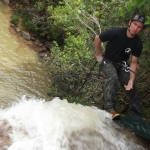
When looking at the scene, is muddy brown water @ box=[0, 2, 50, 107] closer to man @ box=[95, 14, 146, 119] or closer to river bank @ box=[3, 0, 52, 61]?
river bank @ box=[3, 0, 52, 61]

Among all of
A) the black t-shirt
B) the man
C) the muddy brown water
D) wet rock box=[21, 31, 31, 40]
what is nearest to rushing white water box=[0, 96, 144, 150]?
the man

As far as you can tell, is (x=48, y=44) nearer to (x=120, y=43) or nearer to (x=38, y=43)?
(x=38, y=43)

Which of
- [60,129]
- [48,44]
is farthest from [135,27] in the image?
[48,44]

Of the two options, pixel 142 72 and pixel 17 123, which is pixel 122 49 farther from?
pixel 17 123

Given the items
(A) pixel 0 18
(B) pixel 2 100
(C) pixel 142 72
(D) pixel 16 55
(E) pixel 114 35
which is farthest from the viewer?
(A) pixel 0 18

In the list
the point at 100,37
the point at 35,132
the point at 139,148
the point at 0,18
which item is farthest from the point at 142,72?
the point at 0,18

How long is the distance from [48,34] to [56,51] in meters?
3.36

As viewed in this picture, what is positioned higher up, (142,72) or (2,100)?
(142,72)

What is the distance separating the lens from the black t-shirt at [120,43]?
391 cm

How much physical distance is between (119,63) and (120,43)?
1.12 ft

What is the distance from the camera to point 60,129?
3.37m

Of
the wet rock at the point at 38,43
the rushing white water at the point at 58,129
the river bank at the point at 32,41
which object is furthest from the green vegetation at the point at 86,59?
the wet rock at the point at 38,43

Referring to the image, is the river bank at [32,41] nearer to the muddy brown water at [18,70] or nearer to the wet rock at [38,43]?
the wet rock at [38,43]

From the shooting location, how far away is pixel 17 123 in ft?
11.0
